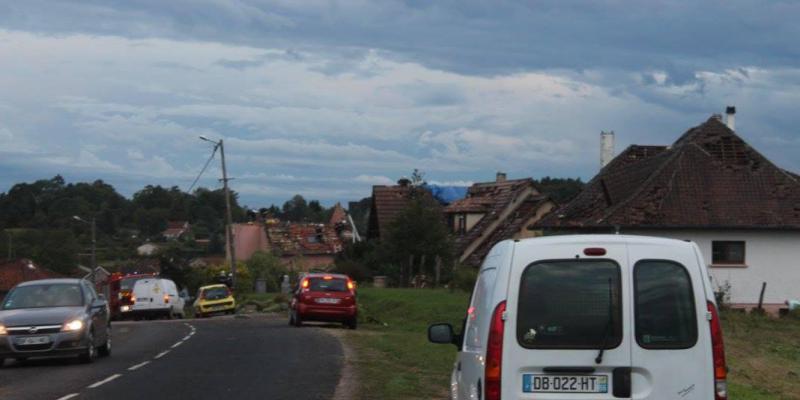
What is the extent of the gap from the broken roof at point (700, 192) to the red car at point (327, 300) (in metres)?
10.2

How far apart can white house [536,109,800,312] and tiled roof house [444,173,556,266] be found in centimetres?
1682

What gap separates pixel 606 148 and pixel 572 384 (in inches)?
1987

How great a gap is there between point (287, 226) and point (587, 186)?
54810 millimetres

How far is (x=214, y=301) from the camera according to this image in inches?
2157

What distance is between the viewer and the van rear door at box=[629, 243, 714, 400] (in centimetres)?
845

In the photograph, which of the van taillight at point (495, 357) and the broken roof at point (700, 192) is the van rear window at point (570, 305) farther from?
the broken roof at point (700, 192)

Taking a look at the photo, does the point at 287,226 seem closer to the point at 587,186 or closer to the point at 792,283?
the point at 587,186

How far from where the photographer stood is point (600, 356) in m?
8.48

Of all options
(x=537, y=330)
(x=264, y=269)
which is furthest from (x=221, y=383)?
(x=264, y=269)

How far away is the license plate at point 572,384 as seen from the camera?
852 centimetres

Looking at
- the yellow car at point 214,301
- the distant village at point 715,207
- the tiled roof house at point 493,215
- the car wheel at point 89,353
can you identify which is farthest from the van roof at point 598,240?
the tiled roof house at point 493,215

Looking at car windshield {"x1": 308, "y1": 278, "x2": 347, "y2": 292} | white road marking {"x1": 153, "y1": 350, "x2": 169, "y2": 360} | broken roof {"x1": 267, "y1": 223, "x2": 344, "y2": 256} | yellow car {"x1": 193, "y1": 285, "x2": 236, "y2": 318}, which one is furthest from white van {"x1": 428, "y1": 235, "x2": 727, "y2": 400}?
broken roof {"x1": 267, "y1": 223, "x2": 344, "y2": 256}

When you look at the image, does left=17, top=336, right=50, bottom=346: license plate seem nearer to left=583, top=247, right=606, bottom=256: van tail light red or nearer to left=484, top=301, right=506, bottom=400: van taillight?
left=484, top=301, right=506, bottom=400: van taillight

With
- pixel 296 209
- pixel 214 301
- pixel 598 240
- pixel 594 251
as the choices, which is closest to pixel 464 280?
pixel 214 301
